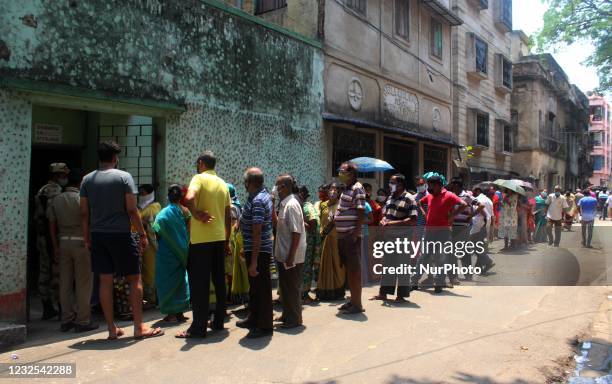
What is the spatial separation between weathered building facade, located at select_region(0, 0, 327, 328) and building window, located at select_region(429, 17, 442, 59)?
673 centimetres

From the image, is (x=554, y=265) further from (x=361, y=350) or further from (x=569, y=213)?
(x=569, y=213)

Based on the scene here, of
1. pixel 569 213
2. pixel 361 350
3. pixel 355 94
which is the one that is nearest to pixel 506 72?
pixel 569 213

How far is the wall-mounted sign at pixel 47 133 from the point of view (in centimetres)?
748

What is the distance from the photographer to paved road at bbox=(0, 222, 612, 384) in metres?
3.99

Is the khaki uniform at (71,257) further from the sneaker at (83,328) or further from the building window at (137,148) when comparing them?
the building window at (137,148)

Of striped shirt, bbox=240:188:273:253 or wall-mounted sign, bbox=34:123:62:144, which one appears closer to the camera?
striped shirt, bbox=240:188:273:253

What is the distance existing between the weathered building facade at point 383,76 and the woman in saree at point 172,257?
5.57 metres

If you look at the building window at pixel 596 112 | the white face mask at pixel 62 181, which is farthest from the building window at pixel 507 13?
the building window at pixel 596 112

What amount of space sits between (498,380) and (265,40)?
22.5ft

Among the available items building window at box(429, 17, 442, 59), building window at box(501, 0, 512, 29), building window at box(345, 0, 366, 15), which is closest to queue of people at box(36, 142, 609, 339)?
building window at box(345, 0, 366, 15)

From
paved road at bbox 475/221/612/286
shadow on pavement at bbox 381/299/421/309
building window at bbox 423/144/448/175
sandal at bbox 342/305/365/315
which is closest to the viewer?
sandal at bbox 342/305/365/315

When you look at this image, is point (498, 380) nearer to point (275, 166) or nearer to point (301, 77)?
point (275, 166)

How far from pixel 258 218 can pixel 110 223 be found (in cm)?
133

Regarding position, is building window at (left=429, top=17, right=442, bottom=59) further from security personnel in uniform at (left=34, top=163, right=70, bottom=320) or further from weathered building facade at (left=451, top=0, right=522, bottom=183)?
security personnel in uniform at (left=34, top=163, right=70, bottom=320)
